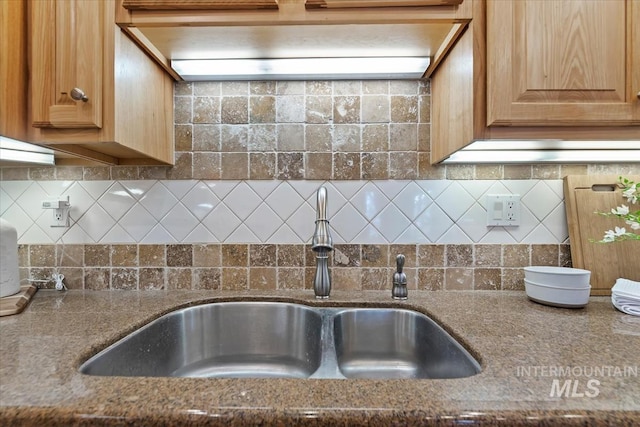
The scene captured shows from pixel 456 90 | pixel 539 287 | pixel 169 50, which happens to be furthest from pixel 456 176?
pixel 169 50

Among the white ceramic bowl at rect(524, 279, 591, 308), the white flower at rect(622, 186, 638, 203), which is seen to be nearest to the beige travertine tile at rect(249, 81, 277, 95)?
the white ceramic bowl at rect(524, 279, 591, 308)

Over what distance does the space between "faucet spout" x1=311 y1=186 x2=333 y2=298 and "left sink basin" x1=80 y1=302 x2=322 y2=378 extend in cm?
8

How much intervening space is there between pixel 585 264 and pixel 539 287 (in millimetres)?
279

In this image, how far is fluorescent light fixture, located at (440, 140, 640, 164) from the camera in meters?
0.94

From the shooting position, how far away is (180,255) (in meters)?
1.12

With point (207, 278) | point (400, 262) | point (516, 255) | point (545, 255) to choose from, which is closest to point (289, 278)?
point (207, 278)

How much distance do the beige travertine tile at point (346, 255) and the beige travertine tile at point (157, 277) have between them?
0.57m

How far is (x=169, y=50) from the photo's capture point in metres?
0.93

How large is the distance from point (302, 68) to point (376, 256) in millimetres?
715

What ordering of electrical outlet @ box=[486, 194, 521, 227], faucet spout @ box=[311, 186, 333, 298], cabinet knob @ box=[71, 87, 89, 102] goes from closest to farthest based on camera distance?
cabinet knob @ box=[71, 87, 89, 102]
faucet spout @ box=[311, 186, 333, 298]
electrical outlet @ box=[486, 194, 521, 227]

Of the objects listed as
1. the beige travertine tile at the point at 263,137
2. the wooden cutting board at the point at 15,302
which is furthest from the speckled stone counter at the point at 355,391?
the beige travertine tile at the point at 263,137

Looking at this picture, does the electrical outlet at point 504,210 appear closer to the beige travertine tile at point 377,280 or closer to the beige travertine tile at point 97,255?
the beige travertine tile at point 377,280

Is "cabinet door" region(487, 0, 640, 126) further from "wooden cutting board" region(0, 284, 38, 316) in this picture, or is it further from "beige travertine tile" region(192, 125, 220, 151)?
"wooden cutting board" region(0, 284, 38, 316)

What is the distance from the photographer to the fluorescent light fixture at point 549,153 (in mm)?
936
